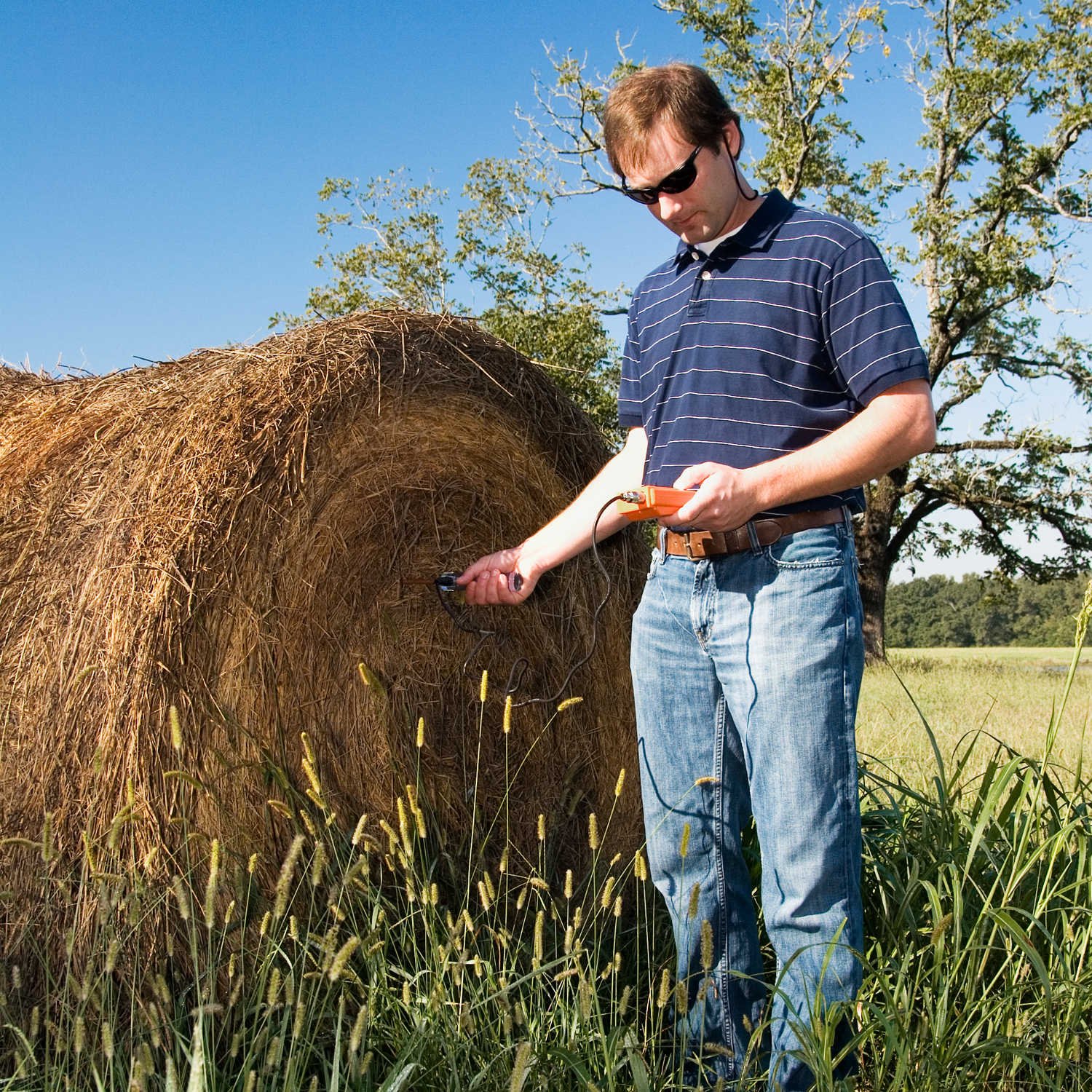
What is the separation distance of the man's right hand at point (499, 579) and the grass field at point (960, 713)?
1.35m

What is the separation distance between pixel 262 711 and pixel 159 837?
43 cm

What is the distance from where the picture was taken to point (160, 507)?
9.00 ft

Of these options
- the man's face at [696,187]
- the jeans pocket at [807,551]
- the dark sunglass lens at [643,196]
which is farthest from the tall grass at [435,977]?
the dark sunglass lens at [643,196]

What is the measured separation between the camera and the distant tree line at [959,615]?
5250cm

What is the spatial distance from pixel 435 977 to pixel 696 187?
1.86m

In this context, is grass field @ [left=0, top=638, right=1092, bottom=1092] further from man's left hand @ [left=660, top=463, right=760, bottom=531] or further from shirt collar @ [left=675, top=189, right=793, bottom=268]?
shirt collar @ [left=675, top=189, right=793, bottom=268]

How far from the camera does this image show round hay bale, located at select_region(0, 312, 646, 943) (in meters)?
2.66

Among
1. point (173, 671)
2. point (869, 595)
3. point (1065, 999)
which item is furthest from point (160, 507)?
point (869, 595)

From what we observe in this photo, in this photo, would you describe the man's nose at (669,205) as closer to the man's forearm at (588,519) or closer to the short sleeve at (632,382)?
the short sleeve at (632,382)

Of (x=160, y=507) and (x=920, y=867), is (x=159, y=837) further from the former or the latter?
(x=920, y=867)

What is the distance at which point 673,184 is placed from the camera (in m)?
2.58

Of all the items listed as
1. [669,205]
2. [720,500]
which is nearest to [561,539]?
[720,500]

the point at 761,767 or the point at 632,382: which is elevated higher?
the point at 632,382

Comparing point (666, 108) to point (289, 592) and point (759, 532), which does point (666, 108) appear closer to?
point (759, 532)
